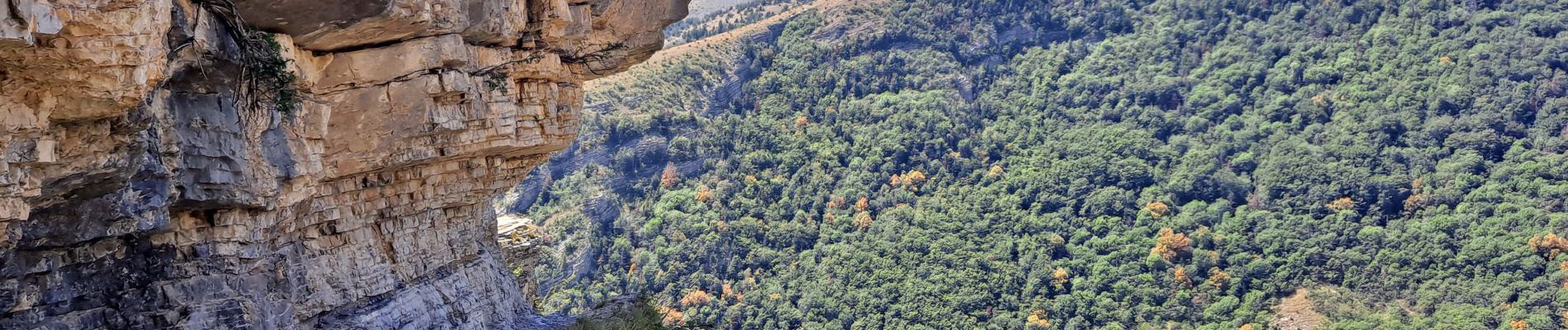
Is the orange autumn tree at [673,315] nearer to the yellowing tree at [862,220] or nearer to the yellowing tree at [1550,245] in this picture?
the yellowing tree at [862,220]

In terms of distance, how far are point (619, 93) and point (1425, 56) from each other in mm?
32812

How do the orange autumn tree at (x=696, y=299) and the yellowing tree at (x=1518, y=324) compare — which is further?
the orange autumn tree at (x=696, y=299)

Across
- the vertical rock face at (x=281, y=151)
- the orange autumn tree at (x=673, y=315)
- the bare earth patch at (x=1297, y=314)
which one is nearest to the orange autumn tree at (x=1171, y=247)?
the bare earth patch at (x=1297, y=314)

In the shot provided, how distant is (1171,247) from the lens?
143 feet

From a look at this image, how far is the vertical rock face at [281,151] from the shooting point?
6.09 m

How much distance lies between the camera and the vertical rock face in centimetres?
609

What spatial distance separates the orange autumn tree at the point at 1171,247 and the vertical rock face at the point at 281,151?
33.6 metres

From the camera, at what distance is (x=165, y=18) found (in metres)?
6.26

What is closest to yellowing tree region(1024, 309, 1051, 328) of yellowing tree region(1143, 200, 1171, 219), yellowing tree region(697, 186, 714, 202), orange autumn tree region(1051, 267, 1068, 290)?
orange autumn tree region(1051, 267, 1068, 290)

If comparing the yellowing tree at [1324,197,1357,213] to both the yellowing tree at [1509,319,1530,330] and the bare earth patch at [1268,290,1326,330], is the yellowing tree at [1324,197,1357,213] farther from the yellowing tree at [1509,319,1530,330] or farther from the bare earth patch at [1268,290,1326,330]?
the yellowing tree at [1509,319,1530,330]

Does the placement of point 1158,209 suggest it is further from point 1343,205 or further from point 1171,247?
point 1343,205

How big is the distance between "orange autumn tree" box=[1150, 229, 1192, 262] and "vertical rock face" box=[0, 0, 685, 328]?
33571 mm

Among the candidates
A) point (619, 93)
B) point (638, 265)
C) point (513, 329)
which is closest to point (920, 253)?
point (638, 265)

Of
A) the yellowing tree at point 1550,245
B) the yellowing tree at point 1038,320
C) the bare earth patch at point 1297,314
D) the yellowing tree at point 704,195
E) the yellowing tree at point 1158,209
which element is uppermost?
the yellowing tree at point 704,195
